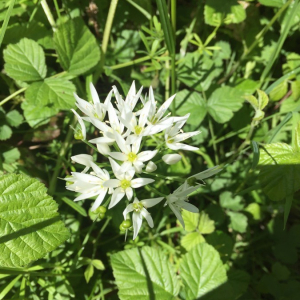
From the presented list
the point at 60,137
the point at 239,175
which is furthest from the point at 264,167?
the point at 60,137

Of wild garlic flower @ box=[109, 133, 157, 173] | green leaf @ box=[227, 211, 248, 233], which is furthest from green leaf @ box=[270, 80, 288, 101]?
wild garlic flower @ box=[109, 133, 157, 173]

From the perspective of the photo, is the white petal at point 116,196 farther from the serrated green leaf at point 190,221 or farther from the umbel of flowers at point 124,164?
the serrated green leaf at point 190,221

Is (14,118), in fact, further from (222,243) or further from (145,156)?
(222,243)

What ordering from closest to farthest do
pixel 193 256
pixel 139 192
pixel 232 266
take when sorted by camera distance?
1. pixel 193 256
2. pixel 139 192
3. pixel 232 266

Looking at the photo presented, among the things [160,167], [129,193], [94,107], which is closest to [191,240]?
[160,167]

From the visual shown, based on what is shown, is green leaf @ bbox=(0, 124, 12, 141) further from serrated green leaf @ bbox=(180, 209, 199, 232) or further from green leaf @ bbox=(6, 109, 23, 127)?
serrated green leaf @ bbox=(180, 209, 199, 232)

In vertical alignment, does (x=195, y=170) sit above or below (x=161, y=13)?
below

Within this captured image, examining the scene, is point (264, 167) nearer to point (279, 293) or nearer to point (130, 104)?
point (130, 104)
